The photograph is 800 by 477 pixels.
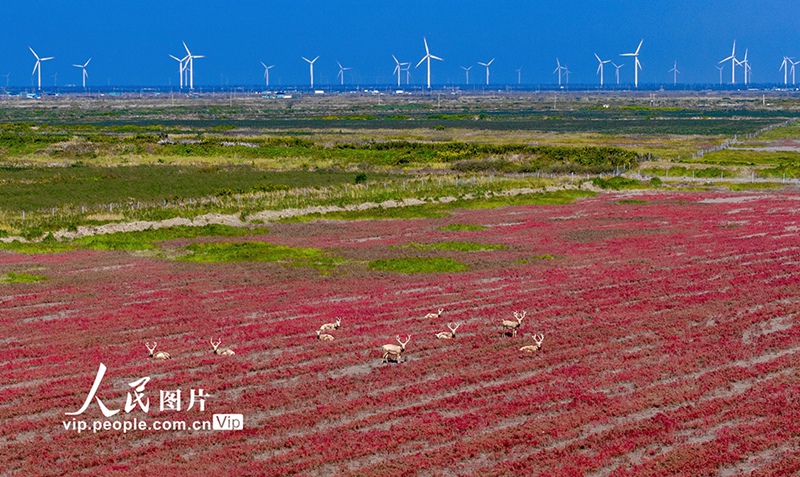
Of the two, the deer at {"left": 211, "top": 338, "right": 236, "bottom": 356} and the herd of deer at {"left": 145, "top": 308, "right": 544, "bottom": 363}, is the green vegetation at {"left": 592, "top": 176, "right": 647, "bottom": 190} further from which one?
the deer at {"left": 211, "top": 338, "right": 236, "bottom": 356}

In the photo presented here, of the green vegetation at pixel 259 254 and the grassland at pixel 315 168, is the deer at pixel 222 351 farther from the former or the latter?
the grassland at pixel 315 168

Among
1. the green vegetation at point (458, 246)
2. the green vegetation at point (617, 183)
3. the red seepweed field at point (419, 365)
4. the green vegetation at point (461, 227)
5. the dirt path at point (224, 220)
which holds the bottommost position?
the red seepweed field at point (419, 365)

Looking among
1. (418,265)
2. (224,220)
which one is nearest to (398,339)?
(418,265)

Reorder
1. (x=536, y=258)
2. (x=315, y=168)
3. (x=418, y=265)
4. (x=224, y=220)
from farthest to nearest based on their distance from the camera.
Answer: (x=315, y=168) < (x=224, y=220) < (x=536, y=258) < (x=418, y=265)

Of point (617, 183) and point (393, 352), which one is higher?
point (617, 183)

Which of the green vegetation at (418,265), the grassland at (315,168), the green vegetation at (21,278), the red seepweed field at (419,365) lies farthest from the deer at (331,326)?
the grassland at (315,168)

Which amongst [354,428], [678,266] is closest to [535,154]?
[678,266]

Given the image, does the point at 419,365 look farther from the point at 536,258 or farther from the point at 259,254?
the point at 259,254
